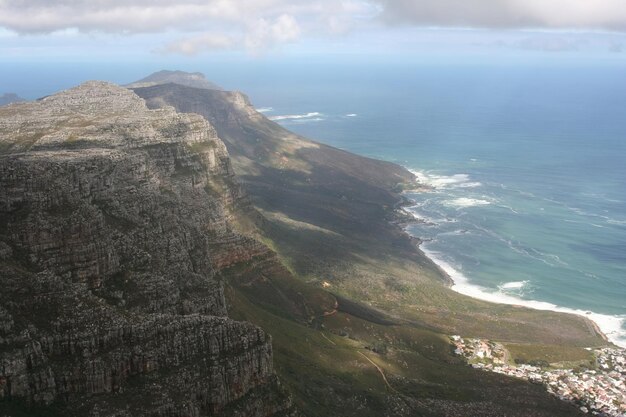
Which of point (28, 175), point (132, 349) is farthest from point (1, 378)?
point (28, 175)

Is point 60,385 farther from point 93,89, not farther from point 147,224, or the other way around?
point 93,89

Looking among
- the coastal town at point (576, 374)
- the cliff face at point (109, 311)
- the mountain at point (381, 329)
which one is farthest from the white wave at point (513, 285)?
the cliff face at point (109, 311)

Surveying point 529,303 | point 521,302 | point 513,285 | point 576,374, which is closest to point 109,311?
point 576,374

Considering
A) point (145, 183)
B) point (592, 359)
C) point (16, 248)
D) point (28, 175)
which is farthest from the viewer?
point (592, 359)

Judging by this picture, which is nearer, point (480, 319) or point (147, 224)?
point (147, 224)

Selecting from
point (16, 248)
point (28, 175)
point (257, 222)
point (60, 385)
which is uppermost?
point (28, 175)

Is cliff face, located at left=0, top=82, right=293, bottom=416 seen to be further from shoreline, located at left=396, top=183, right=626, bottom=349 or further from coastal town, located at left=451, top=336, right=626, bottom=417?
shoreline, located at left=396, top=183, right=626, bottom=349
